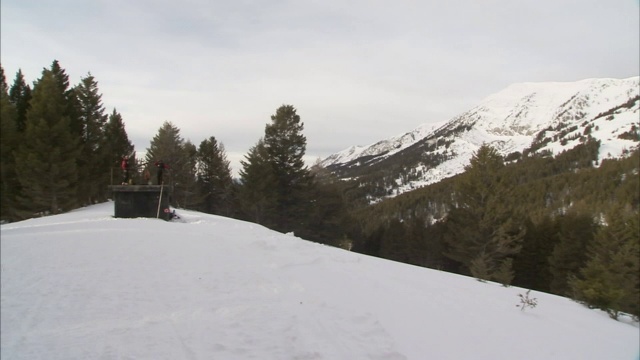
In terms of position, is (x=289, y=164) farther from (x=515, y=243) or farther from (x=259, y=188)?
(x=515, y=243)

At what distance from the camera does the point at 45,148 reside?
1324cm

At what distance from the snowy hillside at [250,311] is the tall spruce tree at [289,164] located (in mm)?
27031

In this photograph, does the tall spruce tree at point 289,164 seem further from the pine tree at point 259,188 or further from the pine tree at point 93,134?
the pine tree at point 93,134

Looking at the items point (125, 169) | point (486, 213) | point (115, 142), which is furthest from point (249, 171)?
point (486, 213)

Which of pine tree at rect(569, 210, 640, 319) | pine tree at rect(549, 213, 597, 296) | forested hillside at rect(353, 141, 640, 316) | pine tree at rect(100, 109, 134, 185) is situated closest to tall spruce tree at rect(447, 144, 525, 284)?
forested hillside at rect(353, 141, 640, 316)

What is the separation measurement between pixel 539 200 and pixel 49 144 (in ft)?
488

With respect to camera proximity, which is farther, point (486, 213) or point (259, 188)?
point (259, 188)

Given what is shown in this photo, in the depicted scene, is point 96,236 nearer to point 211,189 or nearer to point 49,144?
point 49,144

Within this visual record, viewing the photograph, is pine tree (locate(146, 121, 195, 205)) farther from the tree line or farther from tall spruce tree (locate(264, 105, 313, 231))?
tall spruce tree (locate(264, 105, 313, 231))

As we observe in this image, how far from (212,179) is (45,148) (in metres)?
32.8

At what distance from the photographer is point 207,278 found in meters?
6.82

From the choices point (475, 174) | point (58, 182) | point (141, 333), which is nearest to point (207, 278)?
point (141, 333)

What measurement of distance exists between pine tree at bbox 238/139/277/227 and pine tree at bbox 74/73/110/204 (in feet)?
40.0

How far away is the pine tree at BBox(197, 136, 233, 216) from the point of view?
45.6 meters
